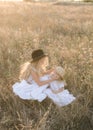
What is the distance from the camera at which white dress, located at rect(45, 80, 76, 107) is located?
4656mm

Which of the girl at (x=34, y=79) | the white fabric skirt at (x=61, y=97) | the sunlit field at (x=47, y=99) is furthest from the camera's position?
the girl at (x=34, y=79)

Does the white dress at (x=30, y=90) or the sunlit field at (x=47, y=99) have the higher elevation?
the white dress at (x=30, y=90)

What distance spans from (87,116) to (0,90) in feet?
3.61

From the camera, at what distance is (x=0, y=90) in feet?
15.9

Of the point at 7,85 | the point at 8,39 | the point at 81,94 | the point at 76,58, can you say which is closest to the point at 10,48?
the point at 8,39

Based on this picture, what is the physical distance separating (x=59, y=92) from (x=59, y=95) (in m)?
0.05

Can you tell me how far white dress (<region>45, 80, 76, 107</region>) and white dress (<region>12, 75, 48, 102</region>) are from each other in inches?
2.7

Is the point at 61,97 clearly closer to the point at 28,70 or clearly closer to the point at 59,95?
A: the point at 59,95

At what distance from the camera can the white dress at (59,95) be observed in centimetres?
466

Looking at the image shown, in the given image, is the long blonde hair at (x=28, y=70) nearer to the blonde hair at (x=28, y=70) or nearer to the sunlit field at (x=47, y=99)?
the blonde hair at (x=28, y=70)

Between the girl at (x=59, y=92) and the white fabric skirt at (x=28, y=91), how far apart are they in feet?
0.28

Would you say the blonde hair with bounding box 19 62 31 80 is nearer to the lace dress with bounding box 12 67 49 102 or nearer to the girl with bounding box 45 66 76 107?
the lace dress with bounding box 12 67 49 102

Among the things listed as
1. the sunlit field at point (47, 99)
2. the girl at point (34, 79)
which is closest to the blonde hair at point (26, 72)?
the girl at point (34, 79)

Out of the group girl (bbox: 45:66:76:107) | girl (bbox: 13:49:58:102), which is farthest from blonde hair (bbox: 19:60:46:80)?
girl (bbox: 45:66:76:107)
